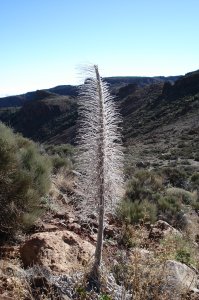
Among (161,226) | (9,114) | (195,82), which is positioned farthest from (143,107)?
(161,226)

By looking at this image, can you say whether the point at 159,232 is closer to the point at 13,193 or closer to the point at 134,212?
the point at 134,212

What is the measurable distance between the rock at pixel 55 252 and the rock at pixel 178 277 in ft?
3.26

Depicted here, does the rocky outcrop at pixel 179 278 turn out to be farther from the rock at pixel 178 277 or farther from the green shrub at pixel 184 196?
the green shrub at pixel 184 196

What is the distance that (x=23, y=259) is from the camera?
17.6ft

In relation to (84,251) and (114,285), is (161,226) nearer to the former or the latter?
(84,251)

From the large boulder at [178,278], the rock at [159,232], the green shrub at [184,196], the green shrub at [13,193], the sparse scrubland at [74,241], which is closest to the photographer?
the sparse scrubland at [74,241]

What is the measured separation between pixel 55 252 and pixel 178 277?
4.96 ft

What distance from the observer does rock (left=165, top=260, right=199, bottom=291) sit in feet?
15.5

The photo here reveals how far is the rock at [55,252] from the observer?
16.9ft

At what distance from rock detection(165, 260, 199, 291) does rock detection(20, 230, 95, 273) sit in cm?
100

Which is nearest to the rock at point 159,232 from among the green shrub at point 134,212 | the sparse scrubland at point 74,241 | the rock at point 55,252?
the sparse scrubland at point 74,241

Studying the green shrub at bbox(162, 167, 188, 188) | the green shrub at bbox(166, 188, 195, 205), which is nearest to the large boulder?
the green shrub at bbox(166, 188, 195, 205)

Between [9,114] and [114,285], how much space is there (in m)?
82.2

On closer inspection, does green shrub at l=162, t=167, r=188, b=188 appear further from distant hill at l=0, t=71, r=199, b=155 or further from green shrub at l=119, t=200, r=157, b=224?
distant hill at l=0, t=71, r=199, b=155
